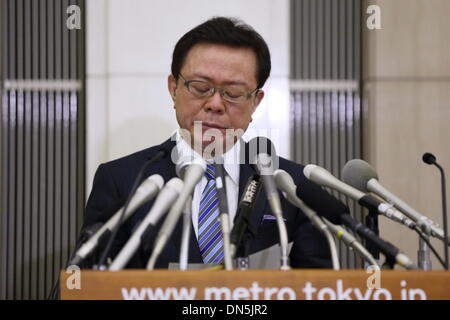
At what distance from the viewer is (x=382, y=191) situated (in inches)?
65.7

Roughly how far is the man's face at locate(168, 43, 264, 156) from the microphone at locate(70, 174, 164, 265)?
663 mm

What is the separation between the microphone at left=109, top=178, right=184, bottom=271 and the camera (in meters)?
1.30

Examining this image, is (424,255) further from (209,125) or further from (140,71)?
(140,71)

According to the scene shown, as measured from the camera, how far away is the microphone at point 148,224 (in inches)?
51.1

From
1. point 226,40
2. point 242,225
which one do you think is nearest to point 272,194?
point 242,225

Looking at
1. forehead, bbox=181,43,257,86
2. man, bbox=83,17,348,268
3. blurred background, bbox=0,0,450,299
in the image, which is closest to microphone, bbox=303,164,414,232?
man, bbox=83,17,348,268

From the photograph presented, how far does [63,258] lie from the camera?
3342mm

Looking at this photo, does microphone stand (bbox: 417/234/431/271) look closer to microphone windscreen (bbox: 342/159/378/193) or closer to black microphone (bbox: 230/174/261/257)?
microphone windscreen (bbox: 342/159/378/193)

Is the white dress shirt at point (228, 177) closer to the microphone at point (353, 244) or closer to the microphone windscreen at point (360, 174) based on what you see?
the microphone windscreen at point (360, 174)

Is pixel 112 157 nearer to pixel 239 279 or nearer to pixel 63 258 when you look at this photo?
pixel 63 258

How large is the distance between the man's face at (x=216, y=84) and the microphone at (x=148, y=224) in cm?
69

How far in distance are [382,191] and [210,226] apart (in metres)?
0.60

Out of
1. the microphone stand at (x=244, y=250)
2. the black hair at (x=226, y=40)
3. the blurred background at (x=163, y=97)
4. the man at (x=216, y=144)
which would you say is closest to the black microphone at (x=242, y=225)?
the microphone stand at (x=244, y=250)
